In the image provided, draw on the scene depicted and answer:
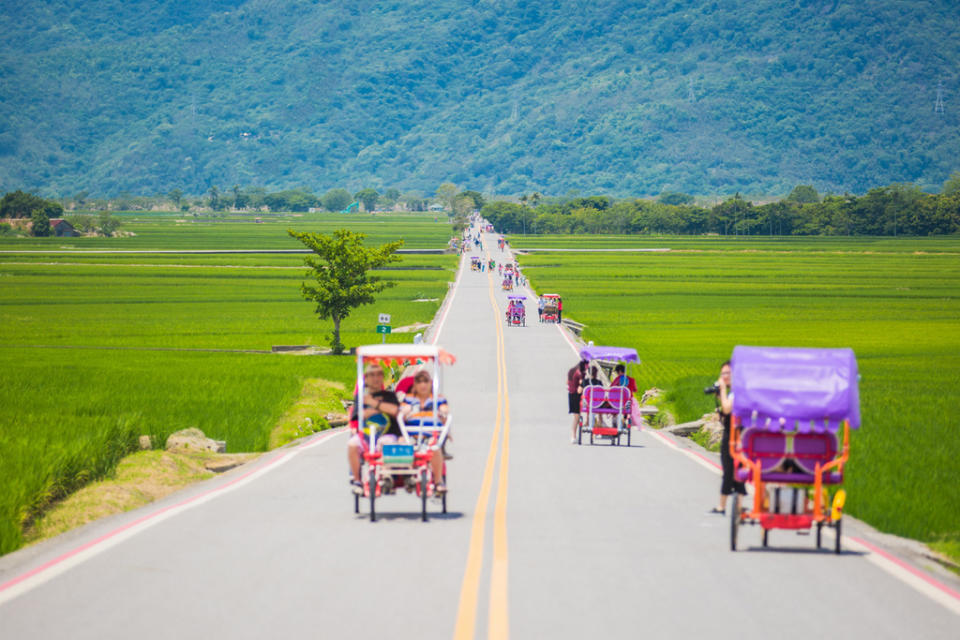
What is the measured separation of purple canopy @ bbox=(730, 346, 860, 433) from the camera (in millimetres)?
12312

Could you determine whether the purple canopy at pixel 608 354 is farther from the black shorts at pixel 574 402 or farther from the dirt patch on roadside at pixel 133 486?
the dirt patch on roadside at pixel 133 486

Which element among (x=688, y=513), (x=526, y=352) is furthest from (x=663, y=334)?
(x=688, y=513)

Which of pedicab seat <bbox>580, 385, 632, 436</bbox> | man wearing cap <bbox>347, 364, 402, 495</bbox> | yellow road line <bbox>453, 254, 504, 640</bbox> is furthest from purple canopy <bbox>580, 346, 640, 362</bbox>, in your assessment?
man wearing cap <bbox>347, 364, 402, 495</bbox>

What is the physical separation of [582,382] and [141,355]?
26678 millimetres

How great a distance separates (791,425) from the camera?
1252 centimetres

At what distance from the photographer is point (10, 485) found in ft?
51.1

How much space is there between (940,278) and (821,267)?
2121cm

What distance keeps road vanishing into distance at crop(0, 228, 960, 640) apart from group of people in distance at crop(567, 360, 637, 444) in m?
5.73

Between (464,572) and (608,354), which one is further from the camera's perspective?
(608,354)

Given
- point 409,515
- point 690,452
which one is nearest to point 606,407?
point 690,452

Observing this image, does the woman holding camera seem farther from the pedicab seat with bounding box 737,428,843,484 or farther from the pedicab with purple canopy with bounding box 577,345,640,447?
the pedicab with purple canopy with bounding box 577,345,640,447

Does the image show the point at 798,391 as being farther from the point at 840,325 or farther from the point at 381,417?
the point at 840,325

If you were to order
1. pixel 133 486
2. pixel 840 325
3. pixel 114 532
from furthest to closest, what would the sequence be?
pixel 840 325 < pixel 133 486 < pixel 114 532

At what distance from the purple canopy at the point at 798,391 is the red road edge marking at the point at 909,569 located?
150 cm
